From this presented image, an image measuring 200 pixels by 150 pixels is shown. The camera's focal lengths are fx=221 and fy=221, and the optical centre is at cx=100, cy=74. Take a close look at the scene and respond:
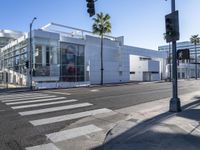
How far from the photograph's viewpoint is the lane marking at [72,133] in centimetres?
649

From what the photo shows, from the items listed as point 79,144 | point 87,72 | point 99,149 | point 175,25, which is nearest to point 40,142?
point 79,144

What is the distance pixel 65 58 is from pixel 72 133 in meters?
32.4

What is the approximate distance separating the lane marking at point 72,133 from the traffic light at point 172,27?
18.2ft

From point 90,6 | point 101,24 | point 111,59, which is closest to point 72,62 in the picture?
point 101,24

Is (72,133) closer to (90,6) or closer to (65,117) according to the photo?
(65,117)

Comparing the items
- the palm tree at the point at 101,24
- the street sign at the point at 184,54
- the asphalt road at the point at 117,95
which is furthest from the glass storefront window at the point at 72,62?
the street sign at the point at 184,54

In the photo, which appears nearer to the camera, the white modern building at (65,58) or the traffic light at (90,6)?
the traffic light at (90,6)

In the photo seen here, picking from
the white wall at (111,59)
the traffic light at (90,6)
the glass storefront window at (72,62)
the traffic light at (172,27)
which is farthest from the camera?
the white wall at (111,59)

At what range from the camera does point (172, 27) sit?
10242 mm

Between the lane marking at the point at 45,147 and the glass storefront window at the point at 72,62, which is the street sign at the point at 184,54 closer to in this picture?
the lane marking at the point at 45,147

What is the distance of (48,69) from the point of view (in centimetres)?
3562

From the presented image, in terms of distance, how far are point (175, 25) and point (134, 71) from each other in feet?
170

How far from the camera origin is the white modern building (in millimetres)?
34812

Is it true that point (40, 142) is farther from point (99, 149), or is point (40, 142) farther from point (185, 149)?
point (185, 149)
